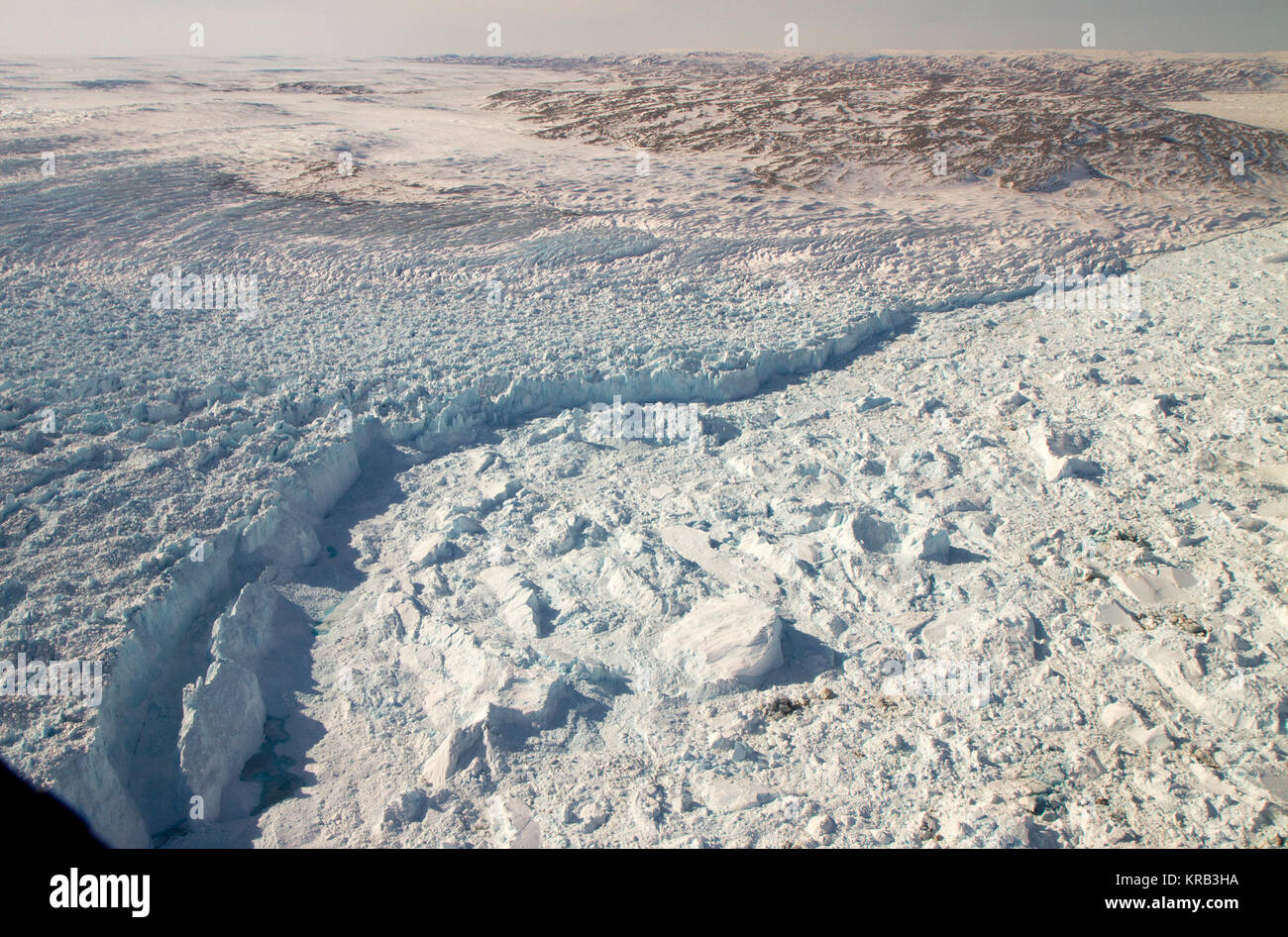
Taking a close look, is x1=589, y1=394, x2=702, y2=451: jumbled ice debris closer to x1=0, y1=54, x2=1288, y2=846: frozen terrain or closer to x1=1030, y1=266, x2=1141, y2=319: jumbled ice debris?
x1=0, y1=54, x2=1288, y2=846: frozen terrain

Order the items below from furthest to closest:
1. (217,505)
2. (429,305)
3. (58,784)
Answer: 1. (429,305)
2. (217,505)
3. (58,784)

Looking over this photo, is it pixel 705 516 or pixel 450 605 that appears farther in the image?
pixel 705 516

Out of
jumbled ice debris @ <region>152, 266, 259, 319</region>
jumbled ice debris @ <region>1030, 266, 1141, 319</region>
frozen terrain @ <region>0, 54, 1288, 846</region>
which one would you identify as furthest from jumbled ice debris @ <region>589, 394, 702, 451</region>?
jumbled ice debris @ <region>1030, 266, 1141, 319</region>

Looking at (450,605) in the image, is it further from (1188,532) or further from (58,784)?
(1188,532)
